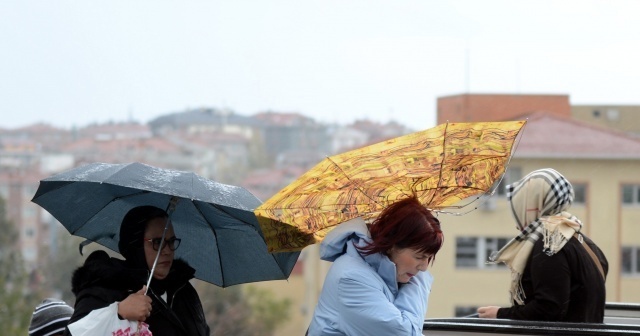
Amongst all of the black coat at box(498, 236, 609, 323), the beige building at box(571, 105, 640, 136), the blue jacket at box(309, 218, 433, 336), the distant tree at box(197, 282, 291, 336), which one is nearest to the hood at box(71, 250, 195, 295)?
the blue jacket at box(309, 218, 433, 336)

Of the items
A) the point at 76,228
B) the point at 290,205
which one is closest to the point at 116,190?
the point at 76,228

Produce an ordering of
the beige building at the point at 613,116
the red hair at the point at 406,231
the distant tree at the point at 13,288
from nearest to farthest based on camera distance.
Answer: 1. the red hair at the point at 406,231
2. the distant tree at the point at 13,288
3. the beige building at the point at 613,116

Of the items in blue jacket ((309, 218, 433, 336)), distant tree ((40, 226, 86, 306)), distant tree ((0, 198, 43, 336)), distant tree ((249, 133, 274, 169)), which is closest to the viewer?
blue jacket ((309, 218, 433, 336))

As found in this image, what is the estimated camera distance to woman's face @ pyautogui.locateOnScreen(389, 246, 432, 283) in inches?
148

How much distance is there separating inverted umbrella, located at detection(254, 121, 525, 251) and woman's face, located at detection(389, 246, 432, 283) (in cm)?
18

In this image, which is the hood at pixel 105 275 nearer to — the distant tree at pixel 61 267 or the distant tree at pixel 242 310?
the distant tree at pixel 242 310

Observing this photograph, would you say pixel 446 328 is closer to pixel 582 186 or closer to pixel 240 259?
pixel 240 259

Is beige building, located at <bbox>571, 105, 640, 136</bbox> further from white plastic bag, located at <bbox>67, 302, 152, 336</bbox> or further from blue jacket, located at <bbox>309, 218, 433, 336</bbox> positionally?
white plastic bag, located at <bbox>67, 302, 152, 336</bbox>

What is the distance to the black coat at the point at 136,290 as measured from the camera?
394 cm

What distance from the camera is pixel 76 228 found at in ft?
15.1

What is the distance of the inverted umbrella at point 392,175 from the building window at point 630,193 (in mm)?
63260

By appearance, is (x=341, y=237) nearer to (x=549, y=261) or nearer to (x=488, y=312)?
(x=549, y=261)

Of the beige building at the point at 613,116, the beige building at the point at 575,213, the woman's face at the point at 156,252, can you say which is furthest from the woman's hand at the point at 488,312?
the beige building at the point at 613,116

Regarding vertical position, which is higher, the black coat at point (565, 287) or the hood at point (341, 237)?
the hood at point (341, 237)
